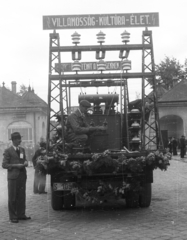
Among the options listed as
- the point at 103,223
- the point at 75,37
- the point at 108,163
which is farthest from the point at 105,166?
the point at 75,37

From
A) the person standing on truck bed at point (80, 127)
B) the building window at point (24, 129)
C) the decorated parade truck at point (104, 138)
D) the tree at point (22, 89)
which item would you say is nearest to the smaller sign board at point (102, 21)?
the decorated parade truck at point (104, 138)

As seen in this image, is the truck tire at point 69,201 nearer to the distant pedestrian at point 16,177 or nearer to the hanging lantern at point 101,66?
the distant pedestrian at point 16,177

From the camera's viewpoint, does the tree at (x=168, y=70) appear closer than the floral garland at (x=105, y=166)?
No

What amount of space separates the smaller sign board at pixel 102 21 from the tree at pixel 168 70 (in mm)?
57118

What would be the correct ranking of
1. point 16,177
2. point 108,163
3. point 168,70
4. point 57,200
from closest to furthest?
point 108,163 < point 16,177 < point 57,200 < point 168,70

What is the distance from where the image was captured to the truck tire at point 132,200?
960cm

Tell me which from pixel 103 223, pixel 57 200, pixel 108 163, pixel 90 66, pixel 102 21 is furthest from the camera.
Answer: pixel 90 66

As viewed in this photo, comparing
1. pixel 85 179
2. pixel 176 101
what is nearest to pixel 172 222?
pixel 85 179

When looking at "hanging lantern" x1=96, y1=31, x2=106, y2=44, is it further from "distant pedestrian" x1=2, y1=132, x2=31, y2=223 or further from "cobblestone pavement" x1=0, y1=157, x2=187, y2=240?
"cobblestone pavement" x1=0, y1=157, x2=187, y2=240

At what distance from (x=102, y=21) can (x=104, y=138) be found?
3.10 meters

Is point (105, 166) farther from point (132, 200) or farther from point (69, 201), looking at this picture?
point (69, 201)

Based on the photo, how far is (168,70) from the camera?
68500mm

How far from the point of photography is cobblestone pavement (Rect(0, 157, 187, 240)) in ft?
23.5

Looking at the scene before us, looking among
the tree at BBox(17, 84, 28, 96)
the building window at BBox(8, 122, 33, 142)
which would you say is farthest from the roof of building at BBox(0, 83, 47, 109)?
the tree at BBox(17, 84, 28, 96)
